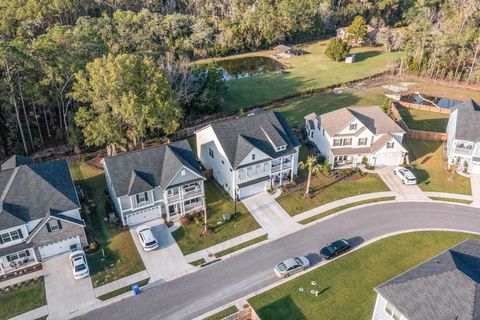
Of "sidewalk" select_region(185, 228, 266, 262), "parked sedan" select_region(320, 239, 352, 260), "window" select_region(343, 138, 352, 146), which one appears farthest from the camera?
"window" select_region(343, 138, 352, 146)

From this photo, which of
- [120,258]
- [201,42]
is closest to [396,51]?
[201,42]

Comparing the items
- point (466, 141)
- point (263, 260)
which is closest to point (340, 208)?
point (263, 260)

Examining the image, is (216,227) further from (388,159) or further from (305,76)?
(305,76)

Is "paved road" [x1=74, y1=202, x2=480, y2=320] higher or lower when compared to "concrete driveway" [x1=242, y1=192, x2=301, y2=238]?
lower

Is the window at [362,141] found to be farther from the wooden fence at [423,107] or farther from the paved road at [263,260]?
the wooden fence at [423,107]

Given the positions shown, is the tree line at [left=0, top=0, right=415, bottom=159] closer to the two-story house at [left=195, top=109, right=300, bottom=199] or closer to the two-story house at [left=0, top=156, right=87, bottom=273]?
the two-story house at [left=195, top=109, right=300, bottom=199]

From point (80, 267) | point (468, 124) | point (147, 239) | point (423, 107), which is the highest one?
point (468, 124)

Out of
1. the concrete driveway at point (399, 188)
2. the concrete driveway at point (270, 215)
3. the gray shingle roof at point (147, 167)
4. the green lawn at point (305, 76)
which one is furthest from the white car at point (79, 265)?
the green lawn at point (305, 76)

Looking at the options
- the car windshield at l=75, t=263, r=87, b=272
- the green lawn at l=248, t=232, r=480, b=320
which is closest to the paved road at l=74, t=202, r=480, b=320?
the green lawn at l=248, t=232, r=480, b=320
